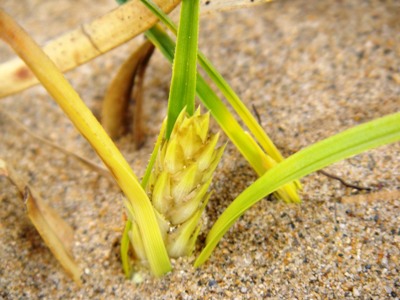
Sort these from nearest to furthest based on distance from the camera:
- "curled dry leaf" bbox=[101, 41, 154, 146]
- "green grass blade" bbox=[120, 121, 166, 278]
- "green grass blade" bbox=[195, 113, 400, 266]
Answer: "green grass blade" bbox=[195, 113, 400, 266] → "green grass blade" bbox=[120, 121, 166, 278] → "curled dry leaf" bbox=[101, 41, 154, 146]

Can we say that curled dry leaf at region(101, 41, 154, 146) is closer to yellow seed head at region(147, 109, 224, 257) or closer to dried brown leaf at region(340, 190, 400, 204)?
yellow seed head at region(147, 109, 224, 257)

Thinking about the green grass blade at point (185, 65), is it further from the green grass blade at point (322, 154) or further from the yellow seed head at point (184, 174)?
the green grass blade at point (322, 154)

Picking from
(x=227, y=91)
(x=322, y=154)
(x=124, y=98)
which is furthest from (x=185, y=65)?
(x=124, y=98)

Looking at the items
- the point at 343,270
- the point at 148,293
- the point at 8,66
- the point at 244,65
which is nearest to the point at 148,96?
the point at 244,65

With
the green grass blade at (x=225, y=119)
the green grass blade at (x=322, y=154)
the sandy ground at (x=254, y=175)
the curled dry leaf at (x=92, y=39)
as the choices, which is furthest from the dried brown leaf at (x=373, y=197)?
the curled dry leaf at (x=92, y=39)

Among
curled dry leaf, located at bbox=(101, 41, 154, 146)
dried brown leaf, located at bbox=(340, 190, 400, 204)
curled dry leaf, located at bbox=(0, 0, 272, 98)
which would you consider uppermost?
curled dry leaf, located at bbox=(0, 0, 272, 98)

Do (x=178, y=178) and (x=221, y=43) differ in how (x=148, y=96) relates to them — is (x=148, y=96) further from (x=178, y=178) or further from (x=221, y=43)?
(x=178, y=178)

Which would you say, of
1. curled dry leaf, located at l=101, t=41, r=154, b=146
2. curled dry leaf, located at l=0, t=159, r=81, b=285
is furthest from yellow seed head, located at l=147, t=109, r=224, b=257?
curled dry leaf, located at l=101, t=41, r=154, b=146

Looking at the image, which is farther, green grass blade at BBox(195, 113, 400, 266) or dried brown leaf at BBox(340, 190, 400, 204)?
dried brown leaf at BBox(340, 190, 400, 204)
